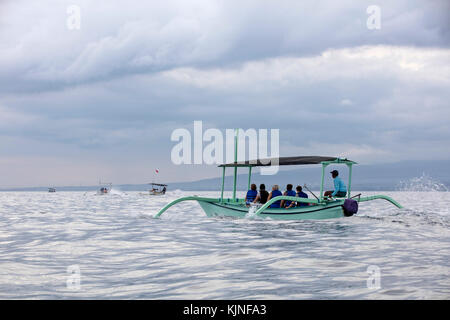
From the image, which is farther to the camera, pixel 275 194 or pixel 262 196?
pixel 262 196

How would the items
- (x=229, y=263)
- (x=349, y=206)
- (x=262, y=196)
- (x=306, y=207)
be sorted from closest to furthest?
(x=229, y=263)
(x=349, y=206)
(x=306, y=207)
(x=262, y=196)

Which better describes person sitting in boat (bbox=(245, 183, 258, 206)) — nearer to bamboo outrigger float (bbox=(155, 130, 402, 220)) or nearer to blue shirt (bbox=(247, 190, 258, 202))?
blue shirt (bbox=(247, 190, 258, 202))

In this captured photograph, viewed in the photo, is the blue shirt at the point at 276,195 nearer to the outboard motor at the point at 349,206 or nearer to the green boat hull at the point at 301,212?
the green boat hull at the point at 301,212

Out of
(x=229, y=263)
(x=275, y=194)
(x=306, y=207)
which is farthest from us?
(x=275, y=194)

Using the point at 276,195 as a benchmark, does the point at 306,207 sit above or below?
below

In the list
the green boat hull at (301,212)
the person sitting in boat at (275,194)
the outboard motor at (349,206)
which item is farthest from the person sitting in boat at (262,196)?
the outboard motor at (349,206)

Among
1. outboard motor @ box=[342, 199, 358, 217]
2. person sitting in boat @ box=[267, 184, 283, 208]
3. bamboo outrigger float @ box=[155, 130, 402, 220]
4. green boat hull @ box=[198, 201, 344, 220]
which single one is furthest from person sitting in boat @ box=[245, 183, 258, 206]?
outboard motor @ box=[342, 199, 358, 217]

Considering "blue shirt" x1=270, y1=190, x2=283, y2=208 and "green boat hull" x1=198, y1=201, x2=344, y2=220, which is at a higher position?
"blue shirt" x1=270, y1=190, x2=283, y2=208

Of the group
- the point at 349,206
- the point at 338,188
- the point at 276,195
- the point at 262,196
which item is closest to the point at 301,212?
the point at 276,195

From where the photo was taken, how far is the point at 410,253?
11.9m

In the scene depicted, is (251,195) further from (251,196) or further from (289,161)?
(289,161)
